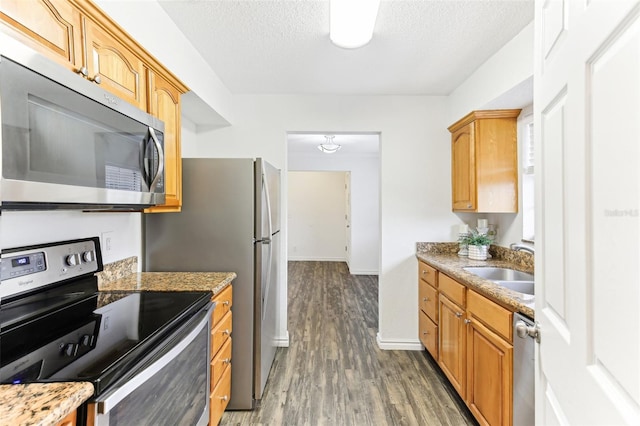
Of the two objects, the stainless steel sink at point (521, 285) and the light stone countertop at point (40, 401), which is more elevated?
the light stone countertop at point (40, 401)

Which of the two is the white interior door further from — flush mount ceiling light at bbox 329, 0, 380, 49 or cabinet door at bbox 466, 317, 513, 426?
flush mount ceiling light at bbox 329, 0, 380, 49

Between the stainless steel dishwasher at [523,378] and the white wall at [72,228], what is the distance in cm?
207

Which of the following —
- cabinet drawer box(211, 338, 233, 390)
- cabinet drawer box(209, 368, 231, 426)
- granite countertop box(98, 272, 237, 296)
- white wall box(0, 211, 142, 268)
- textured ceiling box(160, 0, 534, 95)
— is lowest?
cabinet drawer box(209, 368, 231, 426)

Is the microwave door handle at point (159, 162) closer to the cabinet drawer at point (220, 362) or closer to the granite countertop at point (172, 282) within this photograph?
the granite countertop at point (172, 282)

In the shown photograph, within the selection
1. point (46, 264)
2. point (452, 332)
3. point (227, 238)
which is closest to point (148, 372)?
point (46, 264)

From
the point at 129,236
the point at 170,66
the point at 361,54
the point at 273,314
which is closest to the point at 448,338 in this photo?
the point at 273,314

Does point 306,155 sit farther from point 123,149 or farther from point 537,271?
point 537,271

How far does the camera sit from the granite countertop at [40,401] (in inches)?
24.6

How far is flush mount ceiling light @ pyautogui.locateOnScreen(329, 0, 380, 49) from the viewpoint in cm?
150

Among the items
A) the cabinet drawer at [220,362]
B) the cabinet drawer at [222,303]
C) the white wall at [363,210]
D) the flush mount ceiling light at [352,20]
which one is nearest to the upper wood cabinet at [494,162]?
the flush mount ceiling light at [352,20]

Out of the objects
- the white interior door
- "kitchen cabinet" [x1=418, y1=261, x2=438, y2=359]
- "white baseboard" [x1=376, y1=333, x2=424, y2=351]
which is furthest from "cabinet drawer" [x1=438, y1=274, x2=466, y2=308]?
the white interior door

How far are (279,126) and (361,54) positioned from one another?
108cm

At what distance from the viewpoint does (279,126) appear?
116 inches

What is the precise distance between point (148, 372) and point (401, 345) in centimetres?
243
